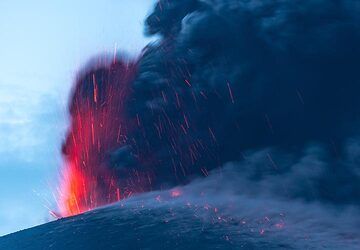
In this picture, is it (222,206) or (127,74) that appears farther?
(127,74)

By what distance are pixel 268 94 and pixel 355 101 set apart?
225 inches

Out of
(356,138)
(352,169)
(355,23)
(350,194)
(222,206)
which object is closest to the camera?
(222,206)

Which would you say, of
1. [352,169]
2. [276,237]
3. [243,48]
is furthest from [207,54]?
[276,237]

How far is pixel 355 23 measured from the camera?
34.4 m

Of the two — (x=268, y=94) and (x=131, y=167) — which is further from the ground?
(x=268, y=94)

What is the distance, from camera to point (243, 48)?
37719mm

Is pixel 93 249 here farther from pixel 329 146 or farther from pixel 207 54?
pixel 207 54

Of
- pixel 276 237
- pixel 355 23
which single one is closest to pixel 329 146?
pixel 355 23

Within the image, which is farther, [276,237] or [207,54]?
[207,54]

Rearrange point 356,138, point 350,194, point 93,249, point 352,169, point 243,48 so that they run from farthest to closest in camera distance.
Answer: point 243,48 → point 356,138 → point 352,169 → point 350,194 → point 93,249

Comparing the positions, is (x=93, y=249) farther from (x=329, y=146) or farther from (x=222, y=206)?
(x=329, y=146)

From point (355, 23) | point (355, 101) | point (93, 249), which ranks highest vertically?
point (355, 23)

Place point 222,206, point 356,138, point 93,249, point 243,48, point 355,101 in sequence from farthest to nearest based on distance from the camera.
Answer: point 243,48
point 355,101
point 356,138
point 222,206
point 93,249

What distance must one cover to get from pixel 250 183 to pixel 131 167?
1035cm
